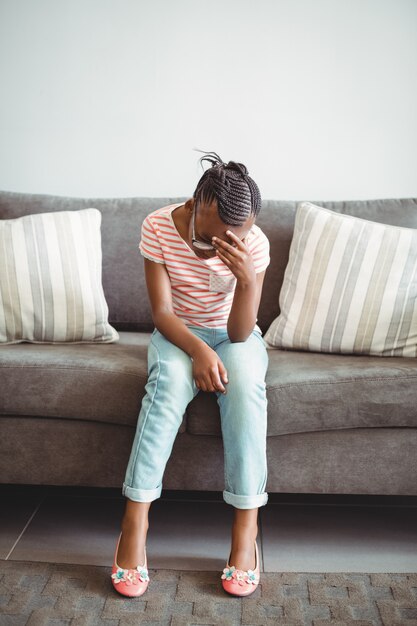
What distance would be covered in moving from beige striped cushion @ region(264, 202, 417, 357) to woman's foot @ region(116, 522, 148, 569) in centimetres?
73

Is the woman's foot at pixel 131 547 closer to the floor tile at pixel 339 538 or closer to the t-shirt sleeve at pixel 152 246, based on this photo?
the floor tile at pixel 339 538

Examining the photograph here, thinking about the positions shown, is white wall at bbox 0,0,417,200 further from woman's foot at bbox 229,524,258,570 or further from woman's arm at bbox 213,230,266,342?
woman's foot at bbox 229,524,258,570

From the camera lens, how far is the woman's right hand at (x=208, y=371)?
143 centimetres

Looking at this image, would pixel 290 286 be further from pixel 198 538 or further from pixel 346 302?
pixel 198 538

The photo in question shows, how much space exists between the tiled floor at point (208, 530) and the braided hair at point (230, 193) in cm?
82

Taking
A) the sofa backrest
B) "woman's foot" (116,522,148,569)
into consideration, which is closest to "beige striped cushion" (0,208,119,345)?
the sofa backrest

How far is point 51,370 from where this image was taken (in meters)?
1.55

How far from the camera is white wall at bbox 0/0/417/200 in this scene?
7.39 feet

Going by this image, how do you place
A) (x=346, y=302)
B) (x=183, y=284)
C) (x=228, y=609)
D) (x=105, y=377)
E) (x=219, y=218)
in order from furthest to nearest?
(x=346, y=302), (x=183, y=284), (x=105, y=377), (x=219, y=218), (x=228, y=609)

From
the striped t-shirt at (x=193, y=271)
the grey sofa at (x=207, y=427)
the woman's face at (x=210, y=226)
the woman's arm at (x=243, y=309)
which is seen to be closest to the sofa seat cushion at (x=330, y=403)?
the grey sofa at (x=207, y=427)

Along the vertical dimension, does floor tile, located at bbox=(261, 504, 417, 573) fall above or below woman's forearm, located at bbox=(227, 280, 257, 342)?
below

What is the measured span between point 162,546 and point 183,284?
67cm

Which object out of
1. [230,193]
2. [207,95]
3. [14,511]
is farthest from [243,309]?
[207,95]

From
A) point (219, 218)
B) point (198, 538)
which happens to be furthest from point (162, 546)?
point (219, 218)
